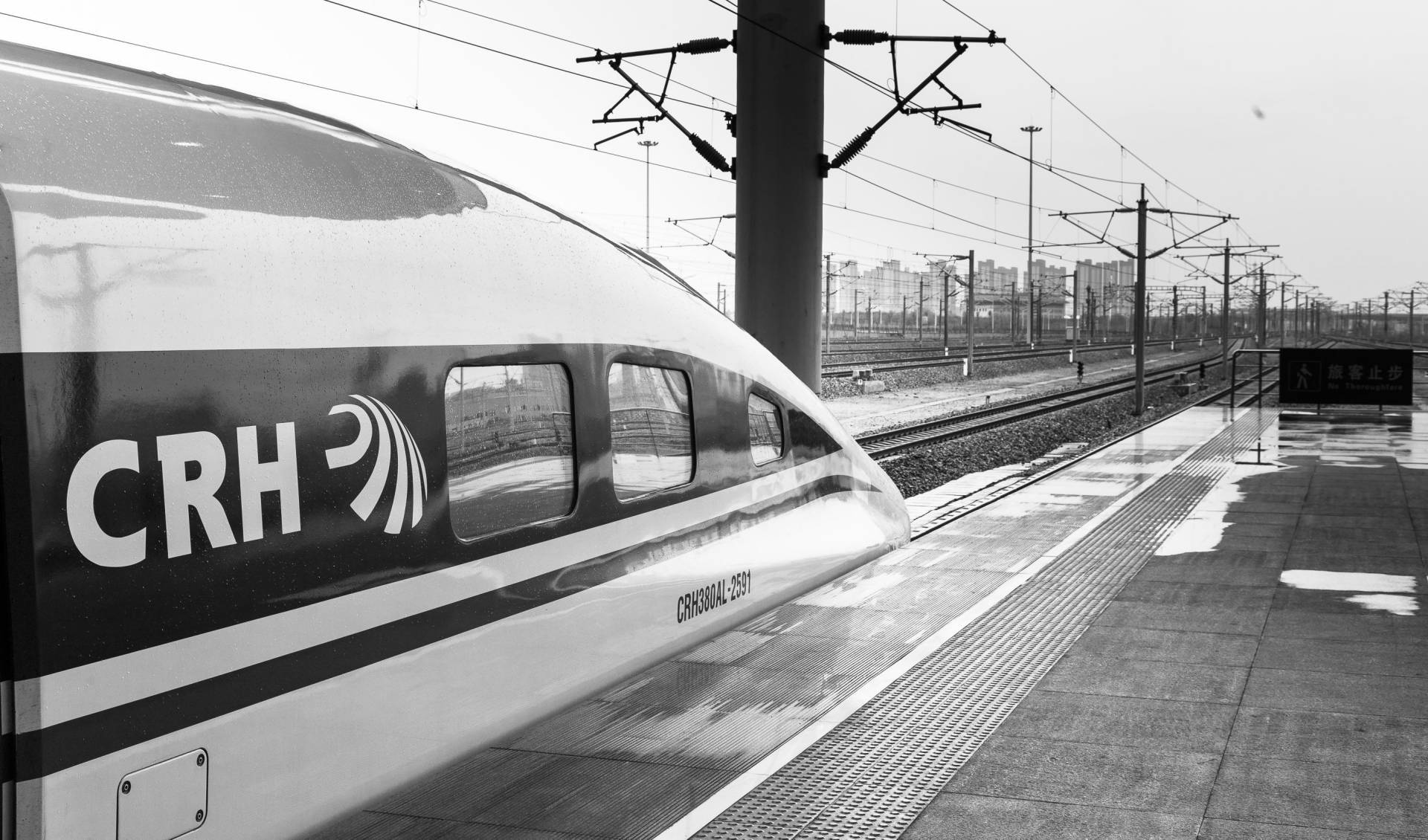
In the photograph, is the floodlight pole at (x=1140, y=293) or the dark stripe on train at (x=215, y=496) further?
the floodlight pole at (x=1140, y=293)

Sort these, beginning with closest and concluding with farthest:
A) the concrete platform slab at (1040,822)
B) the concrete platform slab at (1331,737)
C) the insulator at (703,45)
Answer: the concrete platform slab at (1040,822)
the concrete platform slab at (1331,737)
the insulator at (703,45)

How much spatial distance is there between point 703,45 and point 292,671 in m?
10.4

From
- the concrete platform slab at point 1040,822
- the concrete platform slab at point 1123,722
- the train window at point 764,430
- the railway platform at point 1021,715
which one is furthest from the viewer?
the train window at point 764,430

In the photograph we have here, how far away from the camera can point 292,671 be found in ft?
12.0

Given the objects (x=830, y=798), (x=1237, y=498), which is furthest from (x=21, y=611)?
(x=1237, y=498)

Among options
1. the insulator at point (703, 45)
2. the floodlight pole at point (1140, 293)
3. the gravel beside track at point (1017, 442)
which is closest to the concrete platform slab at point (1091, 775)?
the insulator at point (703, 45)

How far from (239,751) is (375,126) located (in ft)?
7.66

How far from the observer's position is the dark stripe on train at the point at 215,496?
2986mm

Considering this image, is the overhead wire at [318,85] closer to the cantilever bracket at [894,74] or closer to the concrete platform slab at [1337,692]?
the cantilever bracket at [894,74]

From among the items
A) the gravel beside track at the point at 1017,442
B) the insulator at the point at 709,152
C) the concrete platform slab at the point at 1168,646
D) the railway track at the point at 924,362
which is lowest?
the gravel beside track at the point at 1017,442

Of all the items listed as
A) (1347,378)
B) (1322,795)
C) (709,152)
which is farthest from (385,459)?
(1347,378)

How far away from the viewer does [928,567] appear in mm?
10109

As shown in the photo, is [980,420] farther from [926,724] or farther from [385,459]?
[385,459]

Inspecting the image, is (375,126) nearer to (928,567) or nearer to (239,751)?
(239,751)
